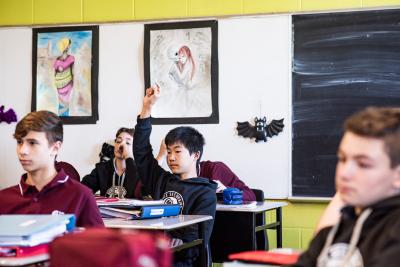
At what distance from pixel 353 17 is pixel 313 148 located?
3.15 feet

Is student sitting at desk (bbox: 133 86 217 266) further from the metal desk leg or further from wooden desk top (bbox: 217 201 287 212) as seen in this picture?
the metal desk leg

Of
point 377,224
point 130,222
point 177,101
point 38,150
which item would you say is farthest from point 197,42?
point 377,224

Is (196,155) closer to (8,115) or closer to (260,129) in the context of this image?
(260,129)

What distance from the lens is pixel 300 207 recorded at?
481 cm

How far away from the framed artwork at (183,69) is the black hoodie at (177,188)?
1.07 metres

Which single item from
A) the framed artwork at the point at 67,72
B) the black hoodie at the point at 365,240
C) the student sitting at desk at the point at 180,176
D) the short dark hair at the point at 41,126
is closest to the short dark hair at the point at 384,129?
the black hoodie at the point at 365,240

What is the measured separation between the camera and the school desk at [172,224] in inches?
114

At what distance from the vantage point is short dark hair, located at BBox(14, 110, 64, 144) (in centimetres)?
269

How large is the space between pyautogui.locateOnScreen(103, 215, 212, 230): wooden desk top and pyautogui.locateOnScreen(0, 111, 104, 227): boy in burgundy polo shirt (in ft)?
0.93

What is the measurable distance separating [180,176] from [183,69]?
56.1 inches

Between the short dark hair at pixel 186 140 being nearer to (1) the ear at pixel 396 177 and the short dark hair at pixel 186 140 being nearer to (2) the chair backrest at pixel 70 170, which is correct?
(2) the chair backrest at pixel 70 170

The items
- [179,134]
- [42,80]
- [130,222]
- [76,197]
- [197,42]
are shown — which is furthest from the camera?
[42,80]

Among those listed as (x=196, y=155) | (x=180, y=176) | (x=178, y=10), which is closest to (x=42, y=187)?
(x=180, y=176)

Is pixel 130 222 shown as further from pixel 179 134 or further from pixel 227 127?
pixel 227 127
